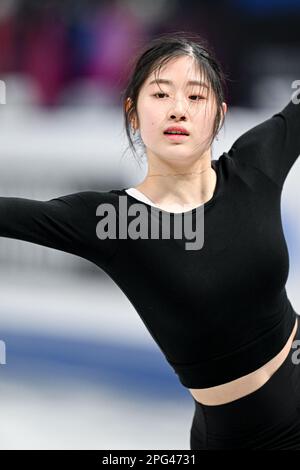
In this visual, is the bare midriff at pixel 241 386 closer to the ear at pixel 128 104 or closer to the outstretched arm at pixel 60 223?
the outstretched arm at pixel 60 223

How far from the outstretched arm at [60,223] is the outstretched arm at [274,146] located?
272 millimetres

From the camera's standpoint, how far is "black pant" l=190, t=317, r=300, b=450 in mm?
1124

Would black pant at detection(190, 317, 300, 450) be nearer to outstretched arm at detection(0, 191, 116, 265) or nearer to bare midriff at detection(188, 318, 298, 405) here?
bare midriff at detection(188, 318, 298, 405)

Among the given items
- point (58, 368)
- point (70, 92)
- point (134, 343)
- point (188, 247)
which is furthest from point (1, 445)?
point (188, 247)

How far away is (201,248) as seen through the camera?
1.08m

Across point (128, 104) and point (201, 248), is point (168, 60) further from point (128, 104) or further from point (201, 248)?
point (201, 248)

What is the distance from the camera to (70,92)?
2500 mm

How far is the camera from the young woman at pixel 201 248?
1071 mm

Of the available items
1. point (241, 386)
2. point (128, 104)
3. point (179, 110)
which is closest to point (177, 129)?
point (179, 110)

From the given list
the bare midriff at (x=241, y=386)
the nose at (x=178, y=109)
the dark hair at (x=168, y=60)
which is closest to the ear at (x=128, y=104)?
the dark hair at (x=168, y=60)

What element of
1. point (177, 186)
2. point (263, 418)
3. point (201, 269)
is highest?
point (177, 186)

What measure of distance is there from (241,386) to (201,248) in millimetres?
235

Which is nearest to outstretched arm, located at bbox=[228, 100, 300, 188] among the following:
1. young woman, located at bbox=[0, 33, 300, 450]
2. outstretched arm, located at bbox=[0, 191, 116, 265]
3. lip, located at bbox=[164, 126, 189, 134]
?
young woman, located at bbox=[0, 33, 300, 450]
